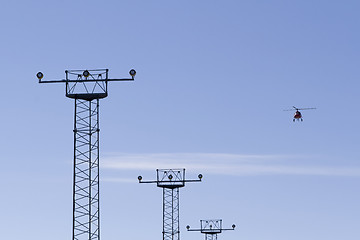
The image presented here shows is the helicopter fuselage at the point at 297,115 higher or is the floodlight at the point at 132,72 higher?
the helicopter fuselage at the point at 297,115

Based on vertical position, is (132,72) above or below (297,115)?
below

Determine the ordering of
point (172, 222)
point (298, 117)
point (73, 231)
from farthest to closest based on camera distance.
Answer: point (298, 117), point (172, 222), point (73, 231)

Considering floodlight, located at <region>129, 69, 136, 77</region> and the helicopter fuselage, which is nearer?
floodlight, located at <region>129, 69, 136, 77</region>

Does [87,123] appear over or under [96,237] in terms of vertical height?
over

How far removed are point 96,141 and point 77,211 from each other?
5743mm

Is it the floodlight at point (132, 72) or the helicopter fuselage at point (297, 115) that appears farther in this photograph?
the helicopter fuselage at point (297, 115)

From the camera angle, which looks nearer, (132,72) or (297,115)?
(132,72)

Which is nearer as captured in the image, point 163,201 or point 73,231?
point 73,231

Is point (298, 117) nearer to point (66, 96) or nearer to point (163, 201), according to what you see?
point (163, 201)

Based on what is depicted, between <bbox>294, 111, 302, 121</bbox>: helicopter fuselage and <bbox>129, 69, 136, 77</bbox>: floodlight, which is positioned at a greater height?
<bbox>294, 111, 302, 121</bbox>: helicopter fuselage

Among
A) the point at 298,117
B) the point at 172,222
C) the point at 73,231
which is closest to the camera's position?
the point at 73,231

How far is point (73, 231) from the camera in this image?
6788 cm

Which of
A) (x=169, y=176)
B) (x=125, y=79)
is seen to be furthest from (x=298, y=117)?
(x=125, y=79)

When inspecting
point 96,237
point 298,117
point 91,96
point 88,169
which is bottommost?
point 96,237
